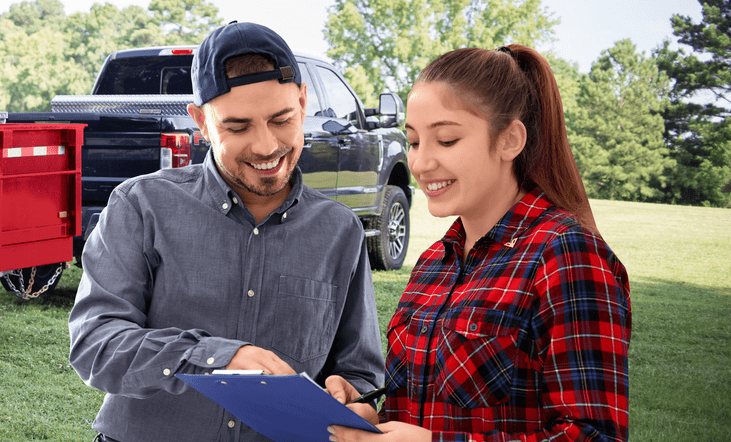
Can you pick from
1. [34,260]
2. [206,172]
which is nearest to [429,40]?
[34,260]

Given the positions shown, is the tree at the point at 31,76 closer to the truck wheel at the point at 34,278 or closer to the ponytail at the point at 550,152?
the truck wheel at the point at 34,278

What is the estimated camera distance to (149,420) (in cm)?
199

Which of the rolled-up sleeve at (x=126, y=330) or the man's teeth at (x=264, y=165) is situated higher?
the man's teeth at (x=264, y=165)

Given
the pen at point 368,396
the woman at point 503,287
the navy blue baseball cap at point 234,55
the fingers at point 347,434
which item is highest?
the navy blue baseball cap at point 234,55

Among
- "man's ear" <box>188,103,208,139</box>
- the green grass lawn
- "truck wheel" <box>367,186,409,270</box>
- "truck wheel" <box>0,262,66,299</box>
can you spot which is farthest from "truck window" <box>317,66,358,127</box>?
"man's ear" <box>188,103,208,139</box>

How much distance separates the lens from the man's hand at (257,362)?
5.45 ft

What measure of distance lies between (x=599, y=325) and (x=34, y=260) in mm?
5694

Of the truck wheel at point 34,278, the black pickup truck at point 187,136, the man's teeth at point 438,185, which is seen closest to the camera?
the man's teeth at point 438,185

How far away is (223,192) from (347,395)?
0.68 metres

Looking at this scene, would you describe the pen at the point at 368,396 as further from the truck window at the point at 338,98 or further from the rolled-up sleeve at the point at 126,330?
the truck window at the point at 338,98

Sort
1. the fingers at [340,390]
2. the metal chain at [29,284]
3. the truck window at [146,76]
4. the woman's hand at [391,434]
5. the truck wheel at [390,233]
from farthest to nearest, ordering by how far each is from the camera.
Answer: the truck wheel at [390,233], the truck window at [146,76], the metal chain at [29,284], the fingers at [340,390], the woman's hand at [391,434]

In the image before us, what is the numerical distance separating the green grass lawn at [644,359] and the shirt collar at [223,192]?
8.54 ft

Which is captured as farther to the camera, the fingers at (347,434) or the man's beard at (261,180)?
the man's beard at (261,180)

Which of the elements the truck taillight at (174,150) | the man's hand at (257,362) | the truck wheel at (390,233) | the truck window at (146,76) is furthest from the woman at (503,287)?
the truck wheel at (390,233)
